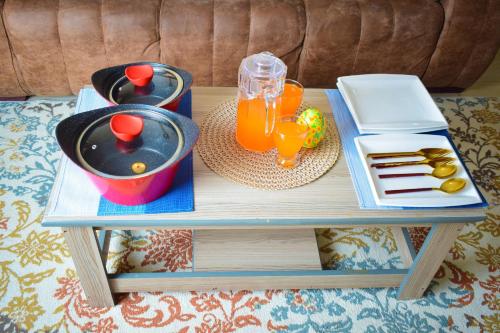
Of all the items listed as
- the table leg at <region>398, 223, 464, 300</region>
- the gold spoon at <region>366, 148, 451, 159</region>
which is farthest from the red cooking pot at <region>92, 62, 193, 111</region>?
the table leg at <region>398, 223, 464, 300</region>

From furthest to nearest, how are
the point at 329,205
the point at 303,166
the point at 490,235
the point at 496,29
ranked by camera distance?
the point at 496,29 < the point at 490,235 < the point at 303,166 < the point at 329,205

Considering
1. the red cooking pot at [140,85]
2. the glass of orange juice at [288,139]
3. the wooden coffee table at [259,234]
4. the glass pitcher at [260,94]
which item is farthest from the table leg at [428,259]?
the red cooking pot at [140,85]

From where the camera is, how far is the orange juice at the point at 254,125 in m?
1.13

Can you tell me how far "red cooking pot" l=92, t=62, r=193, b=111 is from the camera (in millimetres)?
1145

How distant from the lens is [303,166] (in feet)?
3.80

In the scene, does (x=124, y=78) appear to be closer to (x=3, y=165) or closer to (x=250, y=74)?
(x=250, y=74)

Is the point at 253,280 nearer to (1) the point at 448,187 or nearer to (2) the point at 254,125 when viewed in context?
(2) the point at 254,125

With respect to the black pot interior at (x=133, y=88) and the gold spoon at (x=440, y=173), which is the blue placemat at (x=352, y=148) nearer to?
the gold spoon at (x=440, y=173)

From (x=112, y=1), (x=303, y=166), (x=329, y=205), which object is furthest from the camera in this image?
(x=112, y=1)

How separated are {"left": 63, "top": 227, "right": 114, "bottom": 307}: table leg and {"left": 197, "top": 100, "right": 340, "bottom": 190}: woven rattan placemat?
1.15ft

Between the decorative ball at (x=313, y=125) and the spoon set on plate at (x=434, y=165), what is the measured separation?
5.8 inches

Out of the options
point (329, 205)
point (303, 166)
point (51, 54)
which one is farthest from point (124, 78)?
point (51, 54)

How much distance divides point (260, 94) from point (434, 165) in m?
0.51

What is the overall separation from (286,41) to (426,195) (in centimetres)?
94
